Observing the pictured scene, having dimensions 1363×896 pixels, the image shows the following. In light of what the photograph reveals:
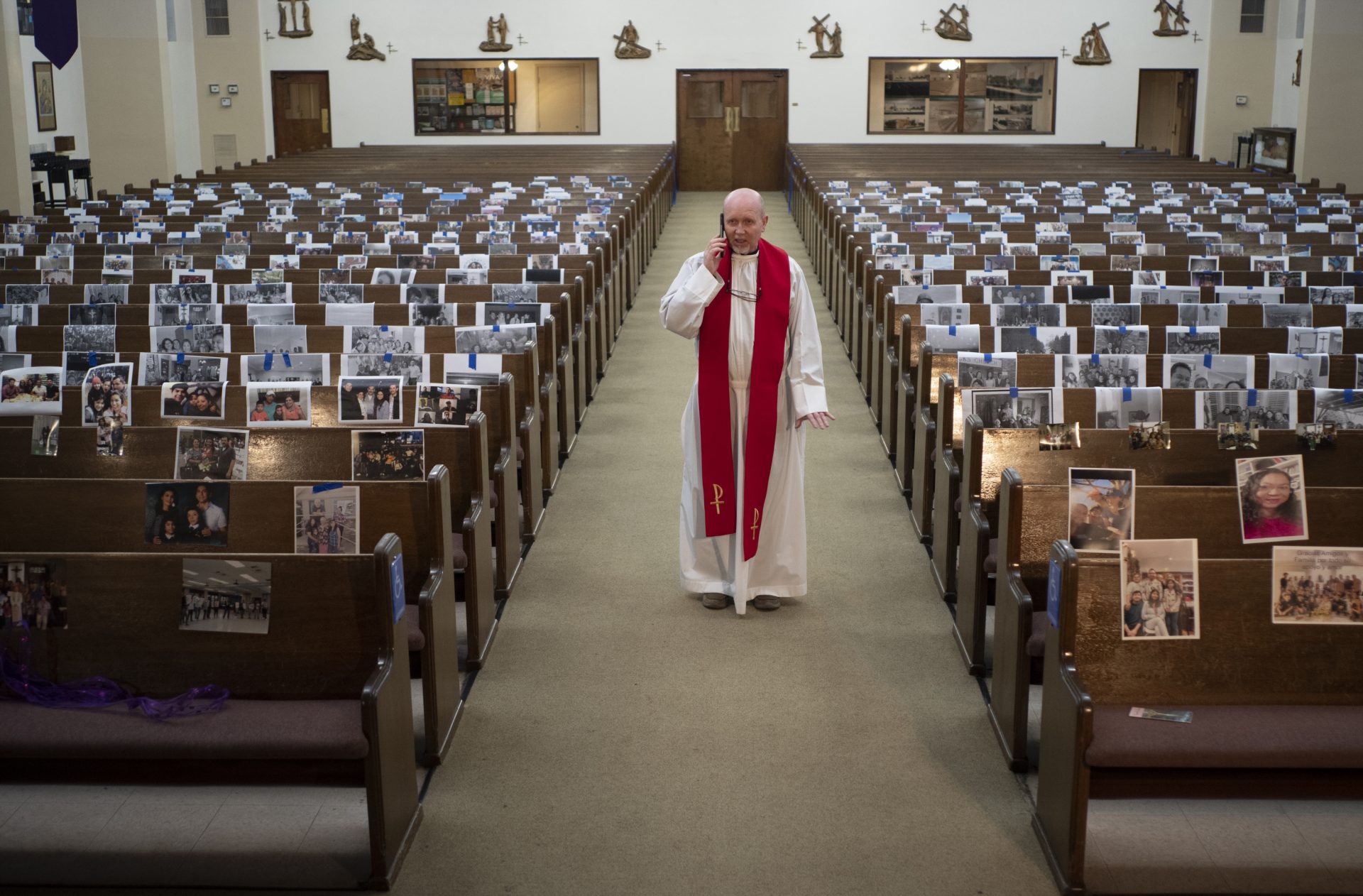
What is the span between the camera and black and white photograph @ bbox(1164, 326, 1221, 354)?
18.6 feet

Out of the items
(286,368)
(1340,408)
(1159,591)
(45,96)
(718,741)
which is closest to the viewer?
(1159,591)

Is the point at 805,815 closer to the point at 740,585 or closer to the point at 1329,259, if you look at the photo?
the point at 740,585

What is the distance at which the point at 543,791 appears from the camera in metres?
3.45

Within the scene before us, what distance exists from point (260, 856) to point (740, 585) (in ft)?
6.33

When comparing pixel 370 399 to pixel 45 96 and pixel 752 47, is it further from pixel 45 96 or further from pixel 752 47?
pixel 45 96

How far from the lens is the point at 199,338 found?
5.76 m

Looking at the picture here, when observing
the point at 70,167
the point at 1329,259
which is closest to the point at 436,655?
the point at 1329,259

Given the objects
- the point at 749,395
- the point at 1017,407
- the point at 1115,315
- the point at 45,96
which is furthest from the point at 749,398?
the point at 45,96

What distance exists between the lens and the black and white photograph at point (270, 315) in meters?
6.08

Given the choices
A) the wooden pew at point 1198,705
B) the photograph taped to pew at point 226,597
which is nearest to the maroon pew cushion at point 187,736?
the photograph taped to pew at point 226,597

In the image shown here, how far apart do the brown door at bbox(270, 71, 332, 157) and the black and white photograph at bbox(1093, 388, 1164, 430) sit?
65.0 ft

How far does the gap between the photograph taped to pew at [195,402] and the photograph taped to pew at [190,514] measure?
109cm

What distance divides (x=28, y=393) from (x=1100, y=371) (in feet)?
13.0

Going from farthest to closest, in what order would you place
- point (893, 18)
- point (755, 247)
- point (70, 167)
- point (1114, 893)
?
point (893, 18) → point (70, 167) → point (755, 247) → point (1114, 893)
